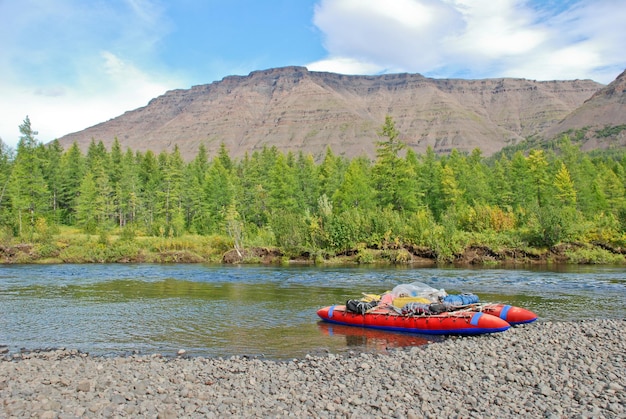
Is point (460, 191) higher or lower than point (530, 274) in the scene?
higher

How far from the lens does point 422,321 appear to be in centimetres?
1658

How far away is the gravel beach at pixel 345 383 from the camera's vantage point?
873 centimetres

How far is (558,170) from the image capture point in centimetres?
6172

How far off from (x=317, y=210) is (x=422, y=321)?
49.8m

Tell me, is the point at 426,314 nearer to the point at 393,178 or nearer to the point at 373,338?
the point at 373,338

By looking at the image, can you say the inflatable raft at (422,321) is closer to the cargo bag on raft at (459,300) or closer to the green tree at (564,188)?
the cargo bag on raft at (459,300)

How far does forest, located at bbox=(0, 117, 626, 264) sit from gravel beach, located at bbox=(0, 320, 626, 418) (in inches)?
1316

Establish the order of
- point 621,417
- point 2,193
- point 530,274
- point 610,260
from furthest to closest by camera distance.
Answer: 1. point 2,193
2. point 610,260
3. point 530,274
4. point 621,417

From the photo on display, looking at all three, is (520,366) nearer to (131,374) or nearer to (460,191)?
(131,374)

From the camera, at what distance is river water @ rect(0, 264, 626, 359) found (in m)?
15.6

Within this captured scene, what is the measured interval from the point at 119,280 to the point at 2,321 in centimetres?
1443

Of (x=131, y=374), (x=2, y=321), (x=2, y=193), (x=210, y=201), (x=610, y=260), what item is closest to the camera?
(x=131, y=374)

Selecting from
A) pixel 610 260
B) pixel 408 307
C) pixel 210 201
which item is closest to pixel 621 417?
pixel 408 307

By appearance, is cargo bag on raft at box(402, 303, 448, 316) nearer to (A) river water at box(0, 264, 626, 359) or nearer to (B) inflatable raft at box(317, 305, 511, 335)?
(B) inflatable raft at box(317, 305, 511, 335)
